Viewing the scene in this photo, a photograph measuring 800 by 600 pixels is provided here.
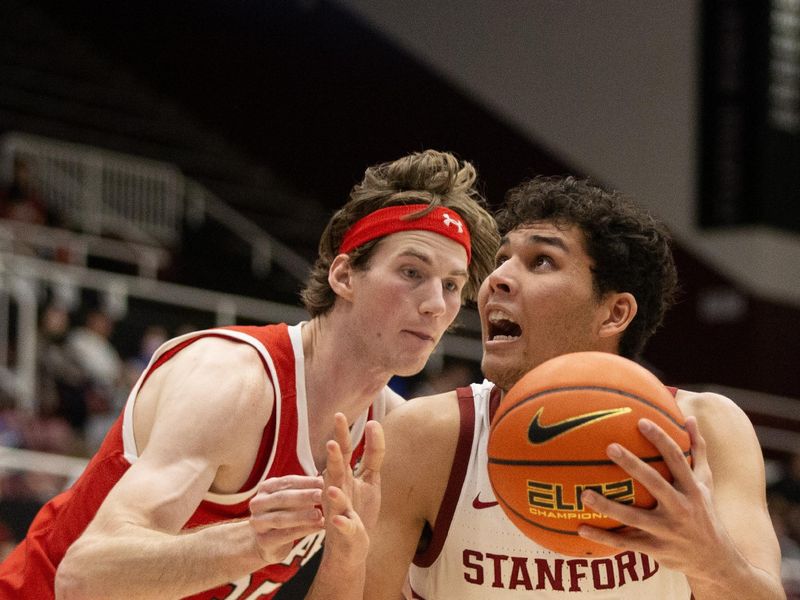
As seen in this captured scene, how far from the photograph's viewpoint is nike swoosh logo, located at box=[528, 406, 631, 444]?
311 centimetres

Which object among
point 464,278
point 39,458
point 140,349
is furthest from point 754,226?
point 464,278

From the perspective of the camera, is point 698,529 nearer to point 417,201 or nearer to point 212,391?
point 212,391

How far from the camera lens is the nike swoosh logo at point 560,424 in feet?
10.2

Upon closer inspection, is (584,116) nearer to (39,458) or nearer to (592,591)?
(39,458)

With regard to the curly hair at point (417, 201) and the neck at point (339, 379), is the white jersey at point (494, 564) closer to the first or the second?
the neck at point (339, 379)

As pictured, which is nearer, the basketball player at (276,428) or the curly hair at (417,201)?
the basketball player at (276,428)

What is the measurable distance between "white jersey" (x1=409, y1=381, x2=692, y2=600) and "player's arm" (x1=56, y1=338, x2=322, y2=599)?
606mm

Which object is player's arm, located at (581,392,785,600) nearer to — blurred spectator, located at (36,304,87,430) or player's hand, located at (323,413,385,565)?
player's hand, located at (323,413,385,565)

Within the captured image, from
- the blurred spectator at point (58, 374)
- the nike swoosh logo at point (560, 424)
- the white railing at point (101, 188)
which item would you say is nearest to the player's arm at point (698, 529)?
the nike swoosh logo at point (560, 424)

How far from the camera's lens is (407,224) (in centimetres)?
443

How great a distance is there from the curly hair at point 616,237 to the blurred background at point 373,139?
655 cm

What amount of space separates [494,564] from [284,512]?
31.3 inches

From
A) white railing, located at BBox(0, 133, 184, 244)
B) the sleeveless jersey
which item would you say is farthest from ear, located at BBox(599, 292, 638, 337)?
white railing, located at BBox(0, 133, 184, 244)

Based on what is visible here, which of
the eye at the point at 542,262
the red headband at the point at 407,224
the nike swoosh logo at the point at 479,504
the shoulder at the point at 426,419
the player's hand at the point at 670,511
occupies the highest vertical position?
the red headband at the point at 407,224
